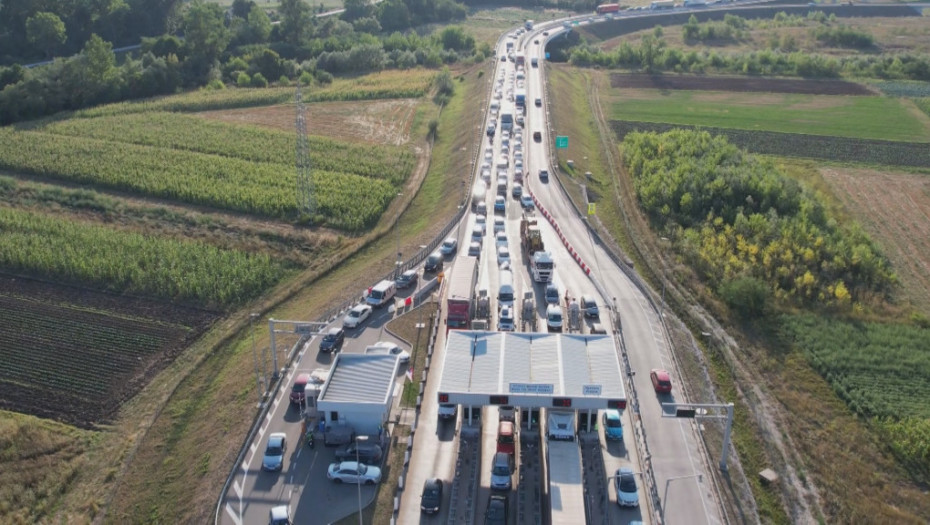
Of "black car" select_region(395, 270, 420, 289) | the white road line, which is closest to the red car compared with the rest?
"black car" select_region(395, 270, 420, 289)

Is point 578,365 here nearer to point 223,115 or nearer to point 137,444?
point 137,444

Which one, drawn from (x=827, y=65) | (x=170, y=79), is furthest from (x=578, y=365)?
(x=827, y=65)

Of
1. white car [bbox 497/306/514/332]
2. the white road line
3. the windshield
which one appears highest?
white car [bbox 497/306/514/332]

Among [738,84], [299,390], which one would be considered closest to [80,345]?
[299,390]

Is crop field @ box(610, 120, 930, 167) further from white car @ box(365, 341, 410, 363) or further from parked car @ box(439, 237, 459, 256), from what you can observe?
white car @ box(365, 341, 410, 363)

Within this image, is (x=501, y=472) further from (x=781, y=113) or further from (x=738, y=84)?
(x=738, y=84)
